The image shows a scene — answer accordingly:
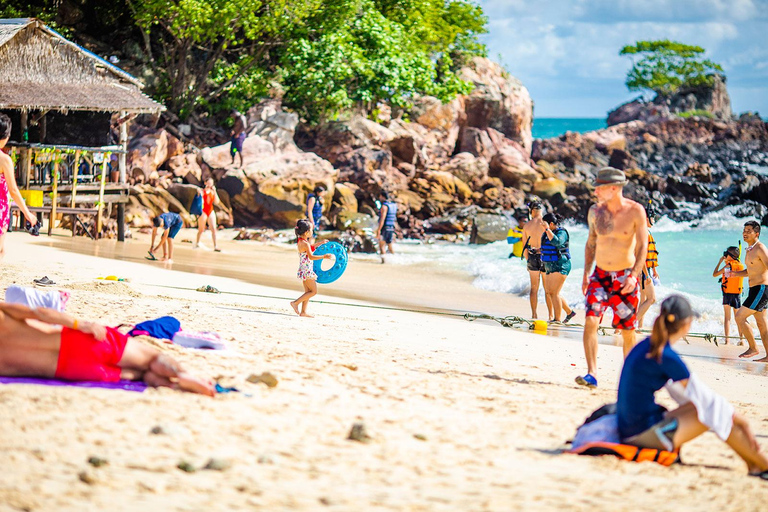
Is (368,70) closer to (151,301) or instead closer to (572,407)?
(151,301)

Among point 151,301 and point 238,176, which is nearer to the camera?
point 151,301

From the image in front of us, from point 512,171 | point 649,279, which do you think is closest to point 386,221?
point 649,279

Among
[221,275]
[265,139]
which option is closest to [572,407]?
[221,275]

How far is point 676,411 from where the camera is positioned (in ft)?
13.6

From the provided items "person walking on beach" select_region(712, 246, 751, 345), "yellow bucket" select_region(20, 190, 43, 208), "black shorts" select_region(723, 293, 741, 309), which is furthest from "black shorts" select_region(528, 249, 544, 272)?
"yellow bucket" select_region(20, 190, 43, 208)

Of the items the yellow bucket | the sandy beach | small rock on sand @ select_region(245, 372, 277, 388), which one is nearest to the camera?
the sandy beach

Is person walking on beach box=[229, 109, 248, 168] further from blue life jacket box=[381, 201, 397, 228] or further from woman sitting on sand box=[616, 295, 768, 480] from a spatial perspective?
woman sitting on sand box=[616, 295, 768, 480]

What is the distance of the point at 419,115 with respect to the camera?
32.3 meters

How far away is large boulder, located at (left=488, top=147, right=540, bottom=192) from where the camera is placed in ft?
99.7

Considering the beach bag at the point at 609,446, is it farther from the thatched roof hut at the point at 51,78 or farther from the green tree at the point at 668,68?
the green tree at the point at 668,68

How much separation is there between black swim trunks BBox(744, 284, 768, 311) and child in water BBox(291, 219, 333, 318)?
183 inches

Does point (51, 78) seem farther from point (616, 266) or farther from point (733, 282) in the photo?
point (616, 266)

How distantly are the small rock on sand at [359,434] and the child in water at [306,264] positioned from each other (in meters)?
4.43

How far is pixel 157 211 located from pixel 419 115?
1479 centimetres
